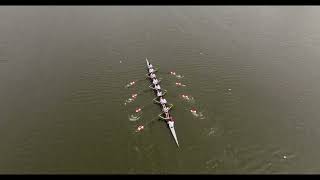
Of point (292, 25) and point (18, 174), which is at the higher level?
point (292, 25)

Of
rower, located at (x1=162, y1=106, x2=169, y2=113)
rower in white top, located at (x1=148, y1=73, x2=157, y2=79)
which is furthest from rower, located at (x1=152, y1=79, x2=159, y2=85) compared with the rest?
rower, located at (x1=162, y1=106, x2=169, y2=113)

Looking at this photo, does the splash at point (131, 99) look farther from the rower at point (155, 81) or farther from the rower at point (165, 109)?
the rower at point (165, 109)

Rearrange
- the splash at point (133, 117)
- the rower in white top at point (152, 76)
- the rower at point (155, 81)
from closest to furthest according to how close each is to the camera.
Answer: the splash at point (133, 117) < the rower at point (155, 81) < the rower in white top at point (152, 76)

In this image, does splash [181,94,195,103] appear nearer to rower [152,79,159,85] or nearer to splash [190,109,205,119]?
splash [190,109,205,119]

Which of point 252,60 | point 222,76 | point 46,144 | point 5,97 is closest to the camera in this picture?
point 46,144

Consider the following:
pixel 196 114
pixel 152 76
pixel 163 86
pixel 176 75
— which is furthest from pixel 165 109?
pixel 176 75

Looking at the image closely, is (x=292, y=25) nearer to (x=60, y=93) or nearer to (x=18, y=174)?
(x=60, y=93)

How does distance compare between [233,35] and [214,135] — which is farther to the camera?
[233,35]

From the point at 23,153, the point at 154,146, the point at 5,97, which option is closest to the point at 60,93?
the point at 5,97

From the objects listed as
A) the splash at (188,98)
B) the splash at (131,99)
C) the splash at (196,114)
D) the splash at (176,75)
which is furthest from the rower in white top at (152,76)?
the splash at (196,114)

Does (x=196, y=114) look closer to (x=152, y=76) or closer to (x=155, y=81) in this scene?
(x=155, y=81)
